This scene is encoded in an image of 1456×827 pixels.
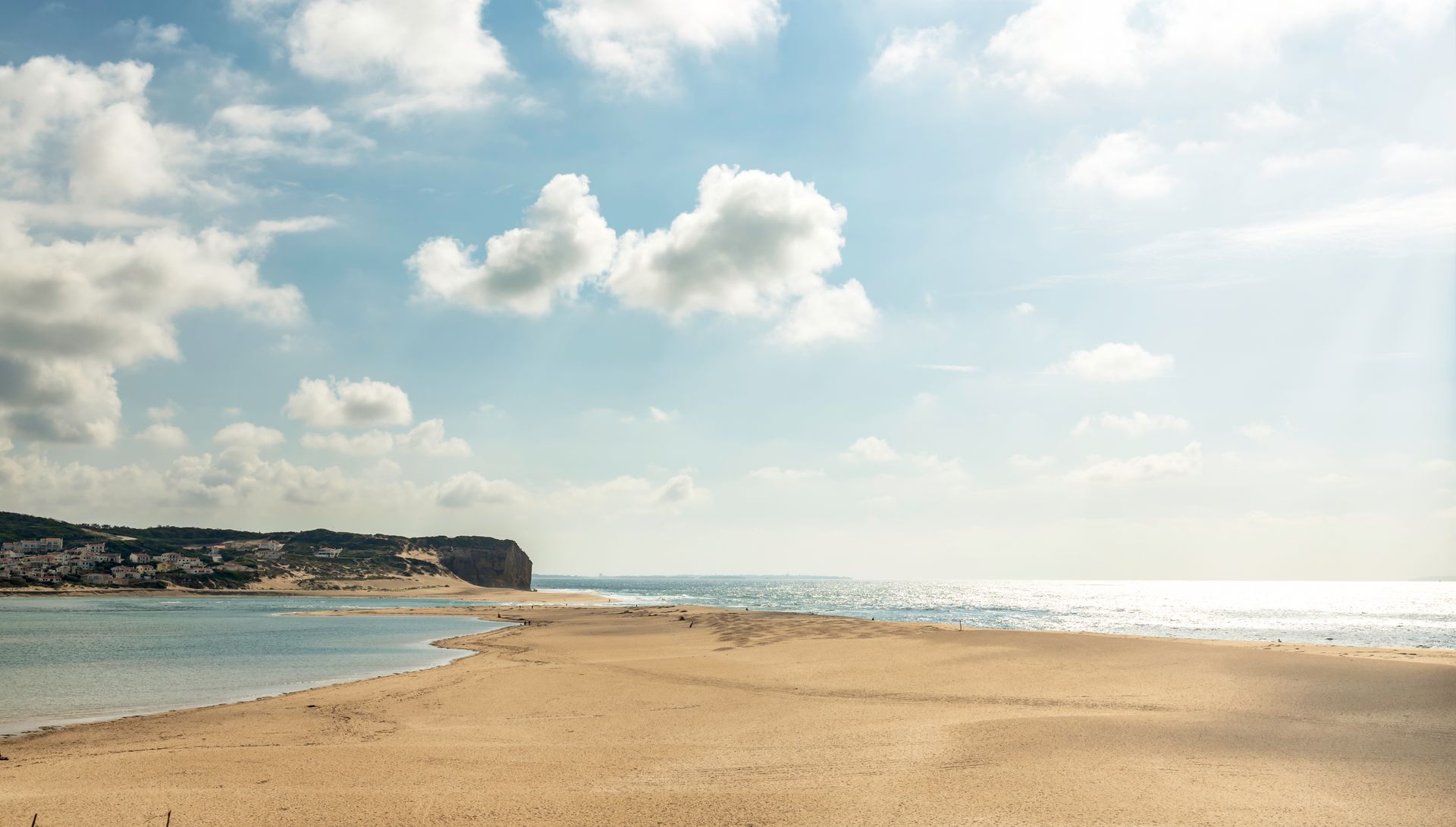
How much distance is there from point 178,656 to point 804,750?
4308 centimetres

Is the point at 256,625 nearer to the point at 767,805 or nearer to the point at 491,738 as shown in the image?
the point at 491,738

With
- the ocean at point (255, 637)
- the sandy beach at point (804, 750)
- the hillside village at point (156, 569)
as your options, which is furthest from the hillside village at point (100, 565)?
the sandy beach at point (804, 750)

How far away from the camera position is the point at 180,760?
18812 mm

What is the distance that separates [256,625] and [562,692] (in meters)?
56.6

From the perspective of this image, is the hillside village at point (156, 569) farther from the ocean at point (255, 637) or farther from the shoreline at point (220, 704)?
the shoreline at point (220, 704)

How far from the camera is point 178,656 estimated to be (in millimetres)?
45250

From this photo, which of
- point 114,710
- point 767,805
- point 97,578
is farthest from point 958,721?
point 97,578

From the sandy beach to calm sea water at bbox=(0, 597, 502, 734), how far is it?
4.91 meters

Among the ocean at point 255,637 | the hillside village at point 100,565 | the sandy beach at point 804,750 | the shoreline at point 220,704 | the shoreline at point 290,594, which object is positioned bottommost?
the shoreline at point 290,594

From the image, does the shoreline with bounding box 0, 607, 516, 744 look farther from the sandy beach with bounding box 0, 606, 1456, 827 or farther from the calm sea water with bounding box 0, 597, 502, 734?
the sandy beach with bounding box 0, 606, 1456, 827

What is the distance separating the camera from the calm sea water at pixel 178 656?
98.3 feet

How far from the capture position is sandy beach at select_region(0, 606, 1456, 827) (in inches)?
581

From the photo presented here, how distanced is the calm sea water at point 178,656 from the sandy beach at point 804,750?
4.91m

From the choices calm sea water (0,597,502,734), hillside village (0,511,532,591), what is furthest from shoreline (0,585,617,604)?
calm sea water (0,597,502,734)
